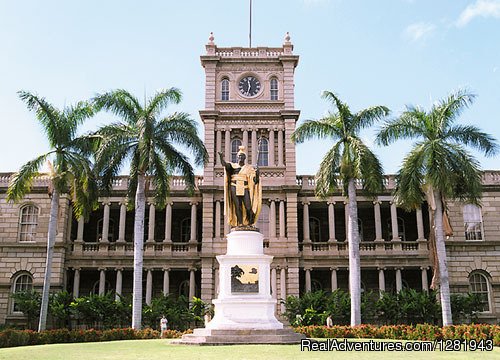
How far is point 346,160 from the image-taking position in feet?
82.4

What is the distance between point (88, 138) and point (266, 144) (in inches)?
505

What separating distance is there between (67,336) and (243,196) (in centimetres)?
874

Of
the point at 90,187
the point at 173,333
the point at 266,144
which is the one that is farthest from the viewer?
the point at 266,144

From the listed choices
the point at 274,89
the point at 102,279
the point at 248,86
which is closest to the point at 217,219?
the point at 102,279

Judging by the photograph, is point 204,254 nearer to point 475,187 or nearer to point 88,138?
point 88,138

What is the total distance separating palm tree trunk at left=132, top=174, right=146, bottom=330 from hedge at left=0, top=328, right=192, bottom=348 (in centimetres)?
200

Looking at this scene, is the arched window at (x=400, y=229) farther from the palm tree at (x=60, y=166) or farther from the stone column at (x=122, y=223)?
the palm tree at (x=60, y=166)

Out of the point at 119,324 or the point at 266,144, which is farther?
the point at 266,144

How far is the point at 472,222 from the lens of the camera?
3338cm

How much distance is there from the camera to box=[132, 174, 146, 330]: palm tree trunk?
2355cm

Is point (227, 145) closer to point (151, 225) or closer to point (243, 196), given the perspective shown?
point (151, 225)

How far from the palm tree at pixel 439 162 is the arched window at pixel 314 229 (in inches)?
492

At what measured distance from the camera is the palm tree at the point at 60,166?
23.8m

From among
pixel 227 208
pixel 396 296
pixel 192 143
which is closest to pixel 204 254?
pixel 192 143
